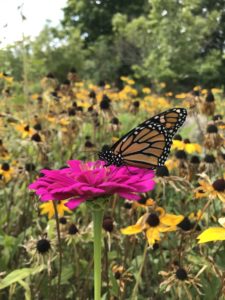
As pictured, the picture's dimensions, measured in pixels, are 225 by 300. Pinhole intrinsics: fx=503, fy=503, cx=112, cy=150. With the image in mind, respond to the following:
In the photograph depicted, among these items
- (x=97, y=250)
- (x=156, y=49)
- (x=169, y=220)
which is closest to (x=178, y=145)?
(x=169, y=220)

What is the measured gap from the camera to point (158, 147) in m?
1.41

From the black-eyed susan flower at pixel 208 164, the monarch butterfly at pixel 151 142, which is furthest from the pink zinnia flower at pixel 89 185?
the black-eyed susan flower at pixel 208 164

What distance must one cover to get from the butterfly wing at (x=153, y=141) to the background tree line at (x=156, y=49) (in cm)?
1141

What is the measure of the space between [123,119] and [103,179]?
3.56 metres

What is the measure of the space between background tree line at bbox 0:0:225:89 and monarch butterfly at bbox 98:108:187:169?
37.4ft

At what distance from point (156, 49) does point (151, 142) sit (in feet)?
51.8

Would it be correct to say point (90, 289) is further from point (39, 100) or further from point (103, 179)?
point (39, 100)

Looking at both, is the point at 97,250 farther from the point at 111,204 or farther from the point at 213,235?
the point at 111,204

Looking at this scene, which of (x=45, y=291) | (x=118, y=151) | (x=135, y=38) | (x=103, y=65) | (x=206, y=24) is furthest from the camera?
(x=103, y=65)

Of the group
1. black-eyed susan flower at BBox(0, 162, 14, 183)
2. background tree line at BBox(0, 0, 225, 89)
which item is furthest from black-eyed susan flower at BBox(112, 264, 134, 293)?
background tree line at BBox(0, 0, 225, 89)

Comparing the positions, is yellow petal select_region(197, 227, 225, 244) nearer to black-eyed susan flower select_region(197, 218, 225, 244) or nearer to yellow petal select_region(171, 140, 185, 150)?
black-eyed susan flower select_region(197, 218, 225, 244)

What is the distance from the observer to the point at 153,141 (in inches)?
55.7

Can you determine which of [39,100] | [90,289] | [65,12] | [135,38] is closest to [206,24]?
[135,38]

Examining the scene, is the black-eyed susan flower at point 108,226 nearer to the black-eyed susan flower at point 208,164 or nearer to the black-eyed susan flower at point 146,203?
the black-eyed susan flower at point 146,203
